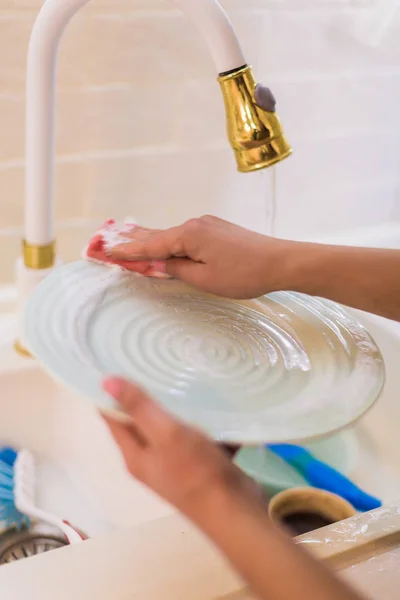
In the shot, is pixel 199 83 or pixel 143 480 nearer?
pixel 143 480

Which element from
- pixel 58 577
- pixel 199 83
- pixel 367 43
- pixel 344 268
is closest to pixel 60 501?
pixel 58 577

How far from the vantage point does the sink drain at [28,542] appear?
634 millimetres

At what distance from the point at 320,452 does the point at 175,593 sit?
1.22ft

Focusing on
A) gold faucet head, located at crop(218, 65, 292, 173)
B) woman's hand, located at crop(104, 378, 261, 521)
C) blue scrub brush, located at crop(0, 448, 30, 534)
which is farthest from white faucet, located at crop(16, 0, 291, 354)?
blue scrub brush, located at crop(0, 448, 30, 534)

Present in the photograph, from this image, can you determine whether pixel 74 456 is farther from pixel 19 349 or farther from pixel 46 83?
pixel 46 83

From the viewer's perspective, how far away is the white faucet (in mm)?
531

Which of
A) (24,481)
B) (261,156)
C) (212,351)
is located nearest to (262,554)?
(212,351)

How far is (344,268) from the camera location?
0.56 m

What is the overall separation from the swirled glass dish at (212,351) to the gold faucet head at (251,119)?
5.0 inches

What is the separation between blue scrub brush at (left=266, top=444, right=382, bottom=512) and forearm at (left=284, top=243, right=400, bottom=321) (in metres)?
0.21

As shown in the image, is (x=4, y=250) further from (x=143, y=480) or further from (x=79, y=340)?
(x=143, y=480)

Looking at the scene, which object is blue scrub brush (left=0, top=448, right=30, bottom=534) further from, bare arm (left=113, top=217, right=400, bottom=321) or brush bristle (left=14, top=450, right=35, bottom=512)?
bare arm (left=113, top=217, right=400, bottom=321)

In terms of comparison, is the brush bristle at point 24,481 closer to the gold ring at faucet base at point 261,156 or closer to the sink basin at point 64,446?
the sink basin at point 64,446

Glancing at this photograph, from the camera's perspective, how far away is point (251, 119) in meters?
0.53
